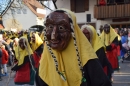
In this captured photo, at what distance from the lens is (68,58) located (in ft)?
7.48

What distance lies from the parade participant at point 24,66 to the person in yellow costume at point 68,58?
3772 millimetres

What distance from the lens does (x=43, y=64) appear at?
2379 mm

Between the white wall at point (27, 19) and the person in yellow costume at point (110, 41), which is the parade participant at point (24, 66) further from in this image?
the white wall at point (27, 19)

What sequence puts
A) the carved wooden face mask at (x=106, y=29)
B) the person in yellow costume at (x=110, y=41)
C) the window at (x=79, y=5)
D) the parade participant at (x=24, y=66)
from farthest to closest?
the window at (x=79, y=5), the person in yellow costume at (x=110, y=41), the carved wooden face mask at (x=106, y=29), the parade participant at (x=24, y=66)

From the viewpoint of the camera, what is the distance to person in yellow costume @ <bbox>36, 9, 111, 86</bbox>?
2248 millimetres

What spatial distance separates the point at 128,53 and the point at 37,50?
643 cm

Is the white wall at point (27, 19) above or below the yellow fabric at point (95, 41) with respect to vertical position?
below

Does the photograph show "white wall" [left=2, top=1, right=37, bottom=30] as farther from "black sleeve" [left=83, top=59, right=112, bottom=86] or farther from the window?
"black sleeve" [left=83, top=59, right=112, bottom=86]

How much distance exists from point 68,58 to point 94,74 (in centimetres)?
27

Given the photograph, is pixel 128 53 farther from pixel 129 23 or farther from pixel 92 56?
pixel 92 56

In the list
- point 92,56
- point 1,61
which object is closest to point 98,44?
point 92,56

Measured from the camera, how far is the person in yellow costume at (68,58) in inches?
88.5

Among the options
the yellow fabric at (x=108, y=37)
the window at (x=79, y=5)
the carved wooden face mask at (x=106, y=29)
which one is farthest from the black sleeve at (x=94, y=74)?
the window at (x=79, y=5)

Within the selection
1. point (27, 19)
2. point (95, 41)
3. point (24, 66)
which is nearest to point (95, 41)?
point (95, 41)
